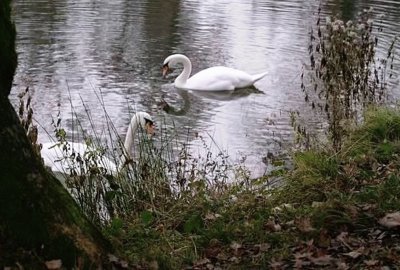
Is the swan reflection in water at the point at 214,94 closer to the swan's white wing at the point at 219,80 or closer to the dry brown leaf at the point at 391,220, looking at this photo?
the swan's white wing at the point at 219,80

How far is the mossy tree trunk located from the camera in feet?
11.3

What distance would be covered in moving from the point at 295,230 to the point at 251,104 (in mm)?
7904

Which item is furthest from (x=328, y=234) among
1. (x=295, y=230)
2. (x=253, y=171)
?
(x=253, y=171)

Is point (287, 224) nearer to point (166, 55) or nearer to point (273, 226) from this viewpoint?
point (273, 226)

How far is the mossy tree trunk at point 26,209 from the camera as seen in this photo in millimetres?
3455

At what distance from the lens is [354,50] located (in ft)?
28.0

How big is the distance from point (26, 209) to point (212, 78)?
986 cm

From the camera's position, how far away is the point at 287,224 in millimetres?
4887

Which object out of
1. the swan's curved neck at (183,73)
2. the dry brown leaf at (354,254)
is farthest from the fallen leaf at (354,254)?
the swan's curved neck at (183,73)

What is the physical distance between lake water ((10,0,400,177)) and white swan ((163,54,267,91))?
18 cm

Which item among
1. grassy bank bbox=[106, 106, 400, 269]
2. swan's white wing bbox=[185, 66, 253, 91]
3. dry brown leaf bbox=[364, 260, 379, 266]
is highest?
dry brown leaf bbox=[364, 260, 379, 266]

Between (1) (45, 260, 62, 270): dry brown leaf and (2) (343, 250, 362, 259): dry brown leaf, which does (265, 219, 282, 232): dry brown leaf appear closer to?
(2) (343, 250, 362, 259): dry brown leaf

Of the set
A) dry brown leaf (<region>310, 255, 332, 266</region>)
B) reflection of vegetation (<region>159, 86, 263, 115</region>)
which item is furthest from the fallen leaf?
reflection of vegetation (<region>159, 86, 263, 115</region>)

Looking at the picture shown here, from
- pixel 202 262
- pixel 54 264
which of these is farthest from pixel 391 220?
pixel 54 264
